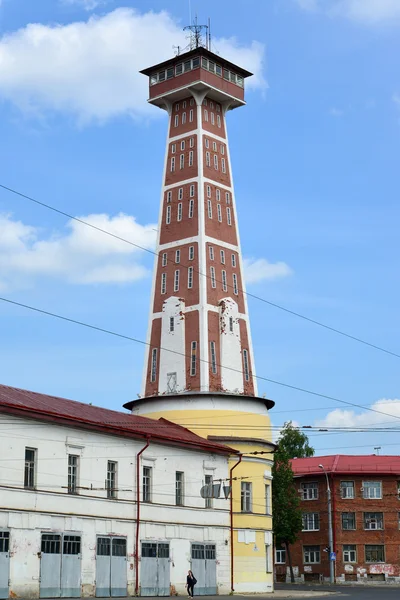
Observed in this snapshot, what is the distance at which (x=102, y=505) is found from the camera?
44312 millimetres

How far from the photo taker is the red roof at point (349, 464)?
84688 mm

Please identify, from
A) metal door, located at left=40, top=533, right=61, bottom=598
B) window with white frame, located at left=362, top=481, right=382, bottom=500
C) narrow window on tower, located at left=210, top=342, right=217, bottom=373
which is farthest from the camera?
window with white frame, located at left=362, top=481, right=382, bottom=500

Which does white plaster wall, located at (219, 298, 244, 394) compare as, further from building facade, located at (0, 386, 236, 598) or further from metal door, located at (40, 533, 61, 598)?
metal door, located at (40, 533, 61, 598)

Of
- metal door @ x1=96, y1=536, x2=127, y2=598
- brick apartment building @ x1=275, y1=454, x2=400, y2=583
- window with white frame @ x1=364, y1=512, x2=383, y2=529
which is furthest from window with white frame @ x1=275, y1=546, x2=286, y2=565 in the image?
metal door @ x1=96, y1=536, x2=127, y2=598

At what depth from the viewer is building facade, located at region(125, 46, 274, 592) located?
56938mm

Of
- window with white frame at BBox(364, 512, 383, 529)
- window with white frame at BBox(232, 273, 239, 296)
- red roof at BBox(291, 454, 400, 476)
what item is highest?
window with white frame at BBox(232, 273, 239, 296)

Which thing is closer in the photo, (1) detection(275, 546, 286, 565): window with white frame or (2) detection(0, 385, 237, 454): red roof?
(2) detection(0, 385, 237, 454): red roof

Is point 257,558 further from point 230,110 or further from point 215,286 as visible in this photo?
point 230,110

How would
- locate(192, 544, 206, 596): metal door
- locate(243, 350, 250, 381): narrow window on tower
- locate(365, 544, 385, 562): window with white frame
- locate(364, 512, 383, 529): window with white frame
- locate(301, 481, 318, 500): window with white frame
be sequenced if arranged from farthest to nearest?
locate(301, 481, 318, 500): window with white frame → locate(364, 512, 383, 529): window with white frame → locate(365, 544, 385, 562): window with white frame → locate(243, 350, 250, 381): narrow window on tower → locate(192, 544, 206, 596): metal door

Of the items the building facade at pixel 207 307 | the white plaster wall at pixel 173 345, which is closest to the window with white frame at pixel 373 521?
the building facade at pixel 207 307

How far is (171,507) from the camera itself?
49.1 metres

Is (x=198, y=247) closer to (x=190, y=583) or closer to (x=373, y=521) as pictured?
(x=190, y=583)

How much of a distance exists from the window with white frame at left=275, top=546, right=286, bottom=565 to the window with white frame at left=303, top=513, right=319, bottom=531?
4.19 m

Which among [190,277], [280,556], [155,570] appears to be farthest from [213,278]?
[280,556]
